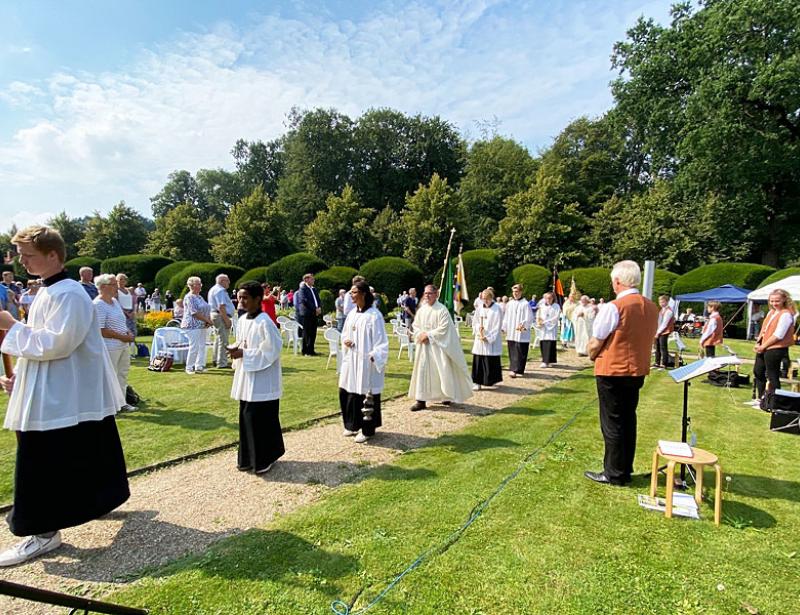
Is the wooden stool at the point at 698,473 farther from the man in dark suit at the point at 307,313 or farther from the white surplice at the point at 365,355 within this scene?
the man in dark suit at the point at 307,313

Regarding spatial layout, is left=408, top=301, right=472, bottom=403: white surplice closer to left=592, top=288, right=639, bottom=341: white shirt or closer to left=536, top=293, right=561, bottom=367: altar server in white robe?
left=592, top=288, right=639, bottom=341: white shirt

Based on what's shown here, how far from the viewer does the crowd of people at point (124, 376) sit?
3.19m

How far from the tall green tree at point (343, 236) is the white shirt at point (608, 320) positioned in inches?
1355

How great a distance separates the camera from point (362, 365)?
6.11 metres

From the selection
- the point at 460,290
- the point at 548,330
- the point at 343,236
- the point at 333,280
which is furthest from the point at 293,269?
the point at 460,290

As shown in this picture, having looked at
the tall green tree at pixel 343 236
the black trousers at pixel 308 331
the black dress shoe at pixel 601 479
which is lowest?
the black dress shoe at pixel 601 479

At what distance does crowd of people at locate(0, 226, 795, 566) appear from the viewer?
319 cm

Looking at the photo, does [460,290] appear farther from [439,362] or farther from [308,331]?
[308,331]

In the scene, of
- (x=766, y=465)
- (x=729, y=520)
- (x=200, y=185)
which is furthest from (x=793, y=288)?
(x=200, y=185)

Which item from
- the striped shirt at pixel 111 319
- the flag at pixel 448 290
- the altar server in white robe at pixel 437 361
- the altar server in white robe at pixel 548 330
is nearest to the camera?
the striped shirt at pixel 111 319

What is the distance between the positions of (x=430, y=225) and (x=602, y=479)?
3221cm

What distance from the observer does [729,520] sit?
4.27 m

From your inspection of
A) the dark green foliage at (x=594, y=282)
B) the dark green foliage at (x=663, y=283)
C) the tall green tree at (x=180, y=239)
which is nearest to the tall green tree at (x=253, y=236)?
the tall green tree at (x=180, y=239)

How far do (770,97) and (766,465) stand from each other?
86.7 ft
